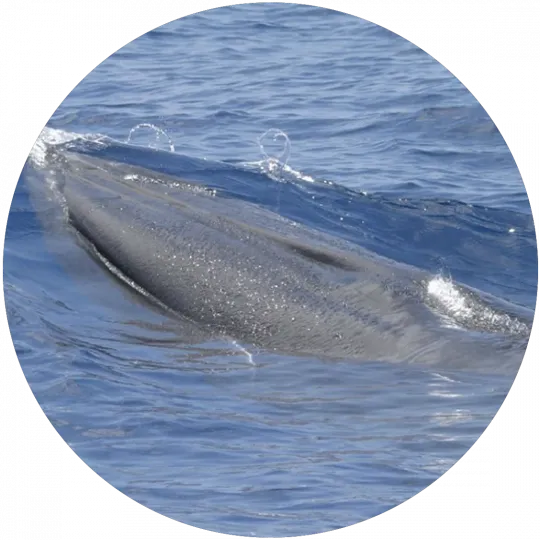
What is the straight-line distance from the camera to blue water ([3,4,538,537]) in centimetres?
888

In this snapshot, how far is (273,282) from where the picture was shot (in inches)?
448

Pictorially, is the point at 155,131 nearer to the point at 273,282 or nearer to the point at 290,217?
the point at 290,217

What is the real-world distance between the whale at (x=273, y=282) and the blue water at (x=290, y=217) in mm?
248

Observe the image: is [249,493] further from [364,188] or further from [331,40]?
[331,40]

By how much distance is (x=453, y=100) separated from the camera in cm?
1661

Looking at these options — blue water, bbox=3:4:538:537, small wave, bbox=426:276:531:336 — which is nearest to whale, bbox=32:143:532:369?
small wave, bbox=426:276:531:336

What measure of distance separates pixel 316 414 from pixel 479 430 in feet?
4.53

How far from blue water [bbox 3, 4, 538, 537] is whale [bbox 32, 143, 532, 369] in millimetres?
248

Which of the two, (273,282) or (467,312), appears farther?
(273,282)

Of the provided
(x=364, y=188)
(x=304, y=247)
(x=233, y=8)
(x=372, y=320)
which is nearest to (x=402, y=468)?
(x=372, y=320)

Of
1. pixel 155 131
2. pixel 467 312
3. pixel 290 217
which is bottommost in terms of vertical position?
pixel 467 312

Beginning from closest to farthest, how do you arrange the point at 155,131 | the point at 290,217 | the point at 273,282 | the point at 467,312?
the point at 467,312
the point at 273,282
the point at 290,217
the point at 155,131

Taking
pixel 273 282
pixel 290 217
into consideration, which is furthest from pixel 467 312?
pixel 290 217

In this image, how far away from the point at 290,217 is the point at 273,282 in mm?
2538
